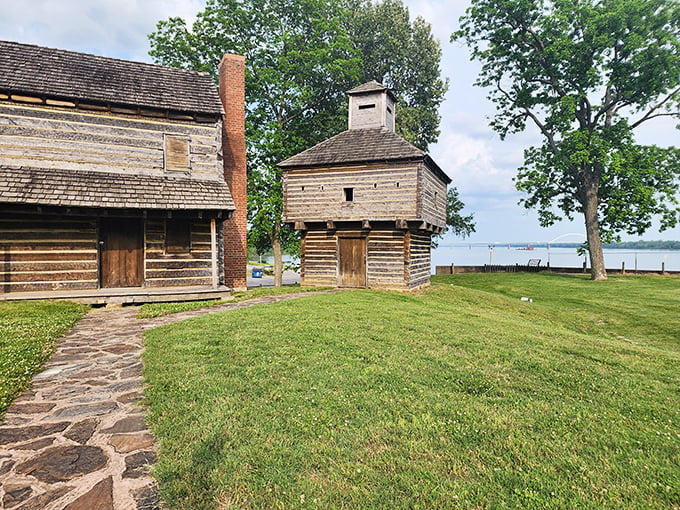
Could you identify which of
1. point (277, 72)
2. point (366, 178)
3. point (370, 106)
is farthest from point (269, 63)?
point (366, 178)

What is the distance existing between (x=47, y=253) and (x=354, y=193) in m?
12.9

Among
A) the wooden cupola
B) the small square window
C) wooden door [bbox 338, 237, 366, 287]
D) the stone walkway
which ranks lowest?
the stone walkway

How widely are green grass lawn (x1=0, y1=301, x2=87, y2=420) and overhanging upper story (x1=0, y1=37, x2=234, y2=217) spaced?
3350mm

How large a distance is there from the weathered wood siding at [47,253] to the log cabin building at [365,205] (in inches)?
368

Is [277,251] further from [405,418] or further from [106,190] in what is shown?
[405,418]

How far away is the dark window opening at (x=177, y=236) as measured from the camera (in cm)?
1470

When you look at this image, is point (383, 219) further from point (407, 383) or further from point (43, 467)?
point (43, 467)

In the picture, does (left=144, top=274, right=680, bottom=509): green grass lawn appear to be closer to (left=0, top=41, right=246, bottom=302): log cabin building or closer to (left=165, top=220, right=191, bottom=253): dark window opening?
(left=0, top=41, right=246, bottom=302): log cabin building

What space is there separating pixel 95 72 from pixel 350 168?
1150 centimetres

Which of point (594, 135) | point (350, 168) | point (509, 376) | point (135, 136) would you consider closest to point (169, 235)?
point (135, 136)

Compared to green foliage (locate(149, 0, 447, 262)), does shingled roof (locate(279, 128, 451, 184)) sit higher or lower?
lower

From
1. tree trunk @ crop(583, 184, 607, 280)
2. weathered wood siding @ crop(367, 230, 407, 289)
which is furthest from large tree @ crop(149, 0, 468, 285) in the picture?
tree trunk @ crop(583, 184, 607, 280)

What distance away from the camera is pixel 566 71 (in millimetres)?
28172

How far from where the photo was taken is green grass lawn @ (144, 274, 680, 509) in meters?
3.22
